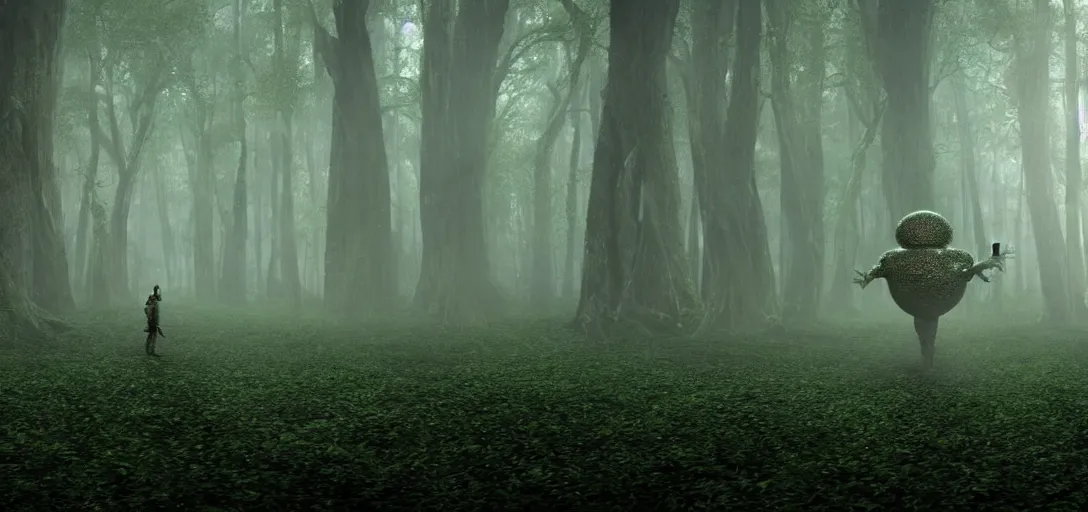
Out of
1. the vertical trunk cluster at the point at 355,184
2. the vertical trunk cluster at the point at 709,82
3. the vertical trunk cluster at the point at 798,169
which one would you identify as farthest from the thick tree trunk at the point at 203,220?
the vertical trunk cluster at the point at 798,169

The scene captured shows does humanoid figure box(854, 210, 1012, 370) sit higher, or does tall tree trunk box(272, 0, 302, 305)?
tall tree trunk box(272, 0, 302, 305)

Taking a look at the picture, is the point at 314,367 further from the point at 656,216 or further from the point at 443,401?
the point at 656,216

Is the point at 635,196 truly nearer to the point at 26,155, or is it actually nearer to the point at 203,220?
the point at 26,155

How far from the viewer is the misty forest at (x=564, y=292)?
6527mm

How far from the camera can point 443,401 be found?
377 inches

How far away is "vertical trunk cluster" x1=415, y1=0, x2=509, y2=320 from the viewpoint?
23.2 metres

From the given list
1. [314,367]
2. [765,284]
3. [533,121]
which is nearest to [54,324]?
[314,367]

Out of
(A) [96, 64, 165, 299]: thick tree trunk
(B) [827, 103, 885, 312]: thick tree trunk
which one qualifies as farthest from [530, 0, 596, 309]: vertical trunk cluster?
(A) [96, 64, 165, 299]: thick tree trunk

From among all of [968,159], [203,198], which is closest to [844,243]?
[968,159]

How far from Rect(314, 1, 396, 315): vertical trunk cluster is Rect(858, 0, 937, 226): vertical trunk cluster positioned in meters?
14.6

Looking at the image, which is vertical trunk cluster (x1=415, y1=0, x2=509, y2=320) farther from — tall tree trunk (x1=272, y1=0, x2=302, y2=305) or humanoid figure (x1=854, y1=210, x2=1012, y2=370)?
humanoid figure (x1=854, y1=210, x2=1012, y2=370)

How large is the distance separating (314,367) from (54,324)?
762 cm

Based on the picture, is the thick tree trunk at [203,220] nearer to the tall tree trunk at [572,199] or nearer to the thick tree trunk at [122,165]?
the thick tree trunk at [122,165]

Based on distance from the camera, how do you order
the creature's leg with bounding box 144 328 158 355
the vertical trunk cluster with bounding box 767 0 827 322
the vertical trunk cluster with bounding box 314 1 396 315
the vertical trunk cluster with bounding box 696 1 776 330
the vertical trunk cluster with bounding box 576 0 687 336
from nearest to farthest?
the creature's leg with bounding box 144 328 158 355, the vertical trunk cluster with bounding box 576 0 687 336, the vertical trunk cluster with bounding box 696 1 776 330, the vertical trunk cluster with bounding box 767 0 827 322, the vertical trunk cluster with bounding box 314 1 396 315
